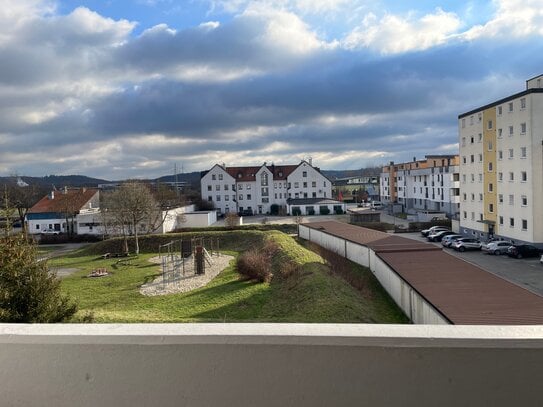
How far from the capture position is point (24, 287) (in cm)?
820

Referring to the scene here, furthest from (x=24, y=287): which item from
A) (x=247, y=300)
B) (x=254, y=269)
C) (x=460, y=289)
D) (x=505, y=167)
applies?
(x=505, y=167)

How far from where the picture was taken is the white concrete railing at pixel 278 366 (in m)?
2.21

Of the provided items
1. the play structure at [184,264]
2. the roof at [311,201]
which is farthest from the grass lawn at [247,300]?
the roof at [311,201]

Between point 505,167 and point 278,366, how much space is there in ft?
129

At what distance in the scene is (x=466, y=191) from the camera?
43.2 meters

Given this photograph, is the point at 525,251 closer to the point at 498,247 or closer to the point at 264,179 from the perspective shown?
the point at 498,247

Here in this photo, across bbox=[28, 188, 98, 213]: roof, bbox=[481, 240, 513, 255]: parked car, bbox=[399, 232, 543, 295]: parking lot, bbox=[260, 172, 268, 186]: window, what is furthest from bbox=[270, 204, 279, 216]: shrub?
bbox=[481, 240, 513, 255]: parked car

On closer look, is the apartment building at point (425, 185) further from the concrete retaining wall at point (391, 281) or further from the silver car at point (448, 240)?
the concrete retaining wall at point (391, 281)

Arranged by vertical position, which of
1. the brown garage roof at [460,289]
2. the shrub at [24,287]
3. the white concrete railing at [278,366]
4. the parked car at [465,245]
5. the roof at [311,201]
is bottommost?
the parked car at [465,245]

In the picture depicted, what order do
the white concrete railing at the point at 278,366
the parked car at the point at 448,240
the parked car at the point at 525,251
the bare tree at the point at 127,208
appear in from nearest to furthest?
the white concrete railing at the point at 278,366, the parked car at the point at 525,251, the parked car at the point at 448,240, the bare tree at the point at 127,208

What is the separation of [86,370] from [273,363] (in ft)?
3.44

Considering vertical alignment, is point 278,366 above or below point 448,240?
above

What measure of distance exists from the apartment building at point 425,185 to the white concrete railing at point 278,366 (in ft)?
182

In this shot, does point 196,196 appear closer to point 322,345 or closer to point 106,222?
point 106,222
